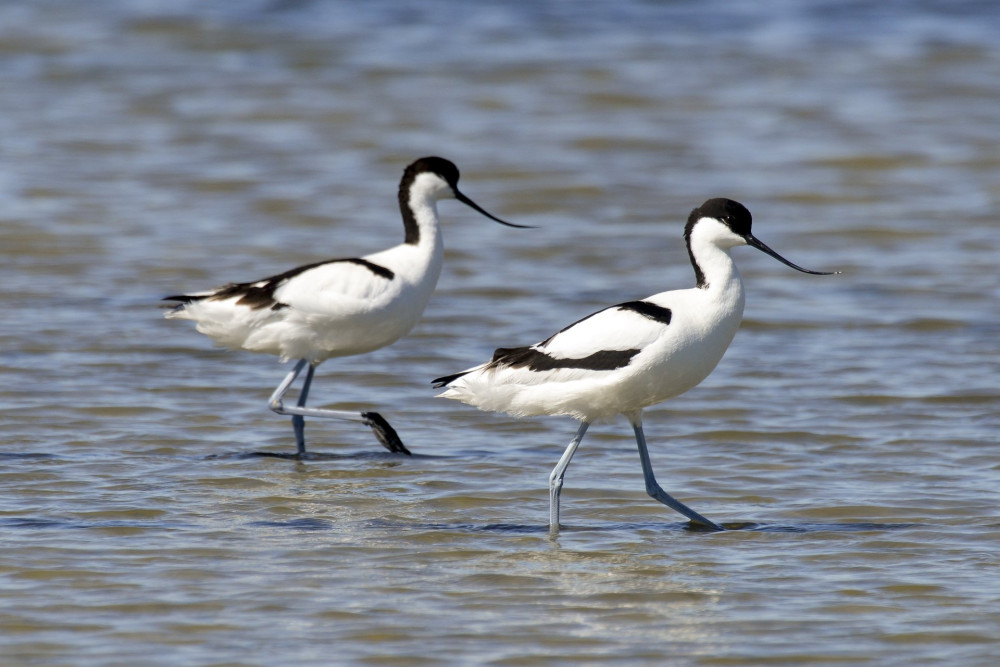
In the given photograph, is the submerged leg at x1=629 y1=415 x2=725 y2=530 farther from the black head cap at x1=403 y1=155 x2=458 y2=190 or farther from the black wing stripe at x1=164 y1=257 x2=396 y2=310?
the black head cap at x1=403 y1=155 x2=458 y2=190

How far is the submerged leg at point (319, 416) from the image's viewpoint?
679 centimetres

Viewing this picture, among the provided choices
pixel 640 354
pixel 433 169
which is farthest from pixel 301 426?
pixel 640 354

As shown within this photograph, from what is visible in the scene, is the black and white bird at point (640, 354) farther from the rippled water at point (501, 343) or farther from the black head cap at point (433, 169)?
the black head cap at point (433, 169)

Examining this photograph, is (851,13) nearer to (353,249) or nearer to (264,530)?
(353,249)

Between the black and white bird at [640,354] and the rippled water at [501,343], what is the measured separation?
42cm

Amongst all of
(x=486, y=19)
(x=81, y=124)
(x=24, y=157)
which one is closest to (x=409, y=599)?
(x=24, y=157)

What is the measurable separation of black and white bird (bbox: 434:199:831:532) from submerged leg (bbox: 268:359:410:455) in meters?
1.07

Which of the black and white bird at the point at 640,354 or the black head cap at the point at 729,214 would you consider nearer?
the black and white bird at the point at 640,354

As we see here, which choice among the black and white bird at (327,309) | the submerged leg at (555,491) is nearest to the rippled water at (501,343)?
the submerged leg at (555,491)

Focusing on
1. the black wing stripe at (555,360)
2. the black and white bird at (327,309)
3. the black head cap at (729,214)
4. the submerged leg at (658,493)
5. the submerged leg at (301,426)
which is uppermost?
the black head cap at (729,214)

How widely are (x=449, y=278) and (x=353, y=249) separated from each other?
92 cm

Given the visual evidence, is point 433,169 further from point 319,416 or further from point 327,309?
point 319,416

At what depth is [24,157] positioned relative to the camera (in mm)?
13445

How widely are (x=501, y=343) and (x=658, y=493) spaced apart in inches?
117
